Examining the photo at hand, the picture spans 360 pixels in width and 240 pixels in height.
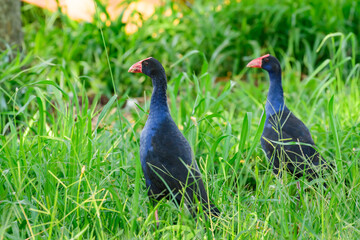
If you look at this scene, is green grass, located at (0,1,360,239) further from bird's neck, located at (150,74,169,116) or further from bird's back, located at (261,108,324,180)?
bird's neck, located at (150,74,169,116)

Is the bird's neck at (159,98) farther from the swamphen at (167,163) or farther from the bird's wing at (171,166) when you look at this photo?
the bird's wing at (171,166)

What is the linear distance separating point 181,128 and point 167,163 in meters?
1.40

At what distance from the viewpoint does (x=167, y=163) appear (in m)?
2.54

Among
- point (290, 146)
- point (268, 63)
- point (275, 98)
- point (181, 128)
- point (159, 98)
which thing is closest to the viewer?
point (159, 98)

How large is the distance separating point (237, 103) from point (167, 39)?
5.39ft

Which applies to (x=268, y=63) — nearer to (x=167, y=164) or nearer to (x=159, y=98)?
(x=159, y=98)

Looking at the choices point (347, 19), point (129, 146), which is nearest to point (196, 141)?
point (129, 146)

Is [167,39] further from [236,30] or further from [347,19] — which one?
[347,19]

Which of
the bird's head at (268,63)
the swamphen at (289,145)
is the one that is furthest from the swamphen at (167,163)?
the bird's head at (268,63)

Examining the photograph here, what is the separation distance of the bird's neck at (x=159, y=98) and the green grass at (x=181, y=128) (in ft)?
0.76

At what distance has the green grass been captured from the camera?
7.87 feet

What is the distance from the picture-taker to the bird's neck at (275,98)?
10.7 feet

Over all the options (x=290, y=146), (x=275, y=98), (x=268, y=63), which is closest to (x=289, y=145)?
(x=290, y=146)

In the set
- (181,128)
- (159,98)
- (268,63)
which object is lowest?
(181,128)
